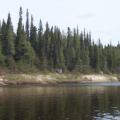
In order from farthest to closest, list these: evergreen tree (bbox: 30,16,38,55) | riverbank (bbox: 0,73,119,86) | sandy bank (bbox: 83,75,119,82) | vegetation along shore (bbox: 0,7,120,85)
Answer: evergreen tree (bbox: 30,16,38,55) → sandy bank (bbox: 83,75,119,82) → vegetation along shore (bbox: 0,7,120,85) → riverbank (bbox: 0,73,119,86)

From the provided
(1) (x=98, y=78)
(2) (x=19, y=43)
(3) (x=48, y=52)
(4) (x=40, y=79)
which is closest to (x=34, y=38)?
(3) (x=48, y=52)

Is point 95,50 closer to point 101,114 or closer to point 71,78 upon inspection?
point 71,78

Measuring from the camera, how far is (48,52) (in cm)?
9844

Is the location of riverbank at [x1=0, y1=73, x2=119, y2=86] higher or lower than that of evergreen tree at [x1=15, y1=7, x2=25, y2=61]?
lower

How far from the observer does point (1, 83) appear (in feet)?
195

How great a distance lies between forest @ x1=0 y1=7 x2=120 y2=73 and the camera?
77.7 meters

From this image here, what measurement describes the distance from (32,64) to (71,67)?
22.0 m

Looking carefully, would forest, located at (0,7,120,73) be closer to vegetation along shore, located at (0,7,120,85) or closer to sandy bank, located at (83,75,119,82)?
vegetation along shore, located at (0,7,120,85)

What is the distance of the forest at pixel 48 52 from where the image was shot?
255 ft

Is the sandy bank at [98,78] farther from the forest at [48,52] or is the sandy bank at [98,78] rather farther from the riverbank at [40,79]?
the forest at [48,52]

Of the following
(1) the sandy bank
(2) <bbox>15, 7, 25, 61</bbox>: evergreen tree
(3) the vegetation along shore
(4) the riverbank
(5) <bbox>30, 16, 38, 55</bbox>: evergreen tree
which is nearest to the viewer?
(4) the riverbank

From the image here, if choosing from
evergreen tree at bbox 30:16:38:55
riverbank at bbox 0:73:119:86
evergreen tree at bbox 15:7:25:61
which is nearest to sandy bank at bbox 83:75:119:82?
riverbank at bbox 0:73:119:86

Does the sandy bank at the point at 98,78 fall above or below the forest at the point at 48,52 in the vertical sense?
below

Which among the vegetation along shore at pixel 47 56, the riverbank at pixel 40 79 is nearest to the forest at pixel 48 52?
the vegetation along shore at pixel 47 56
